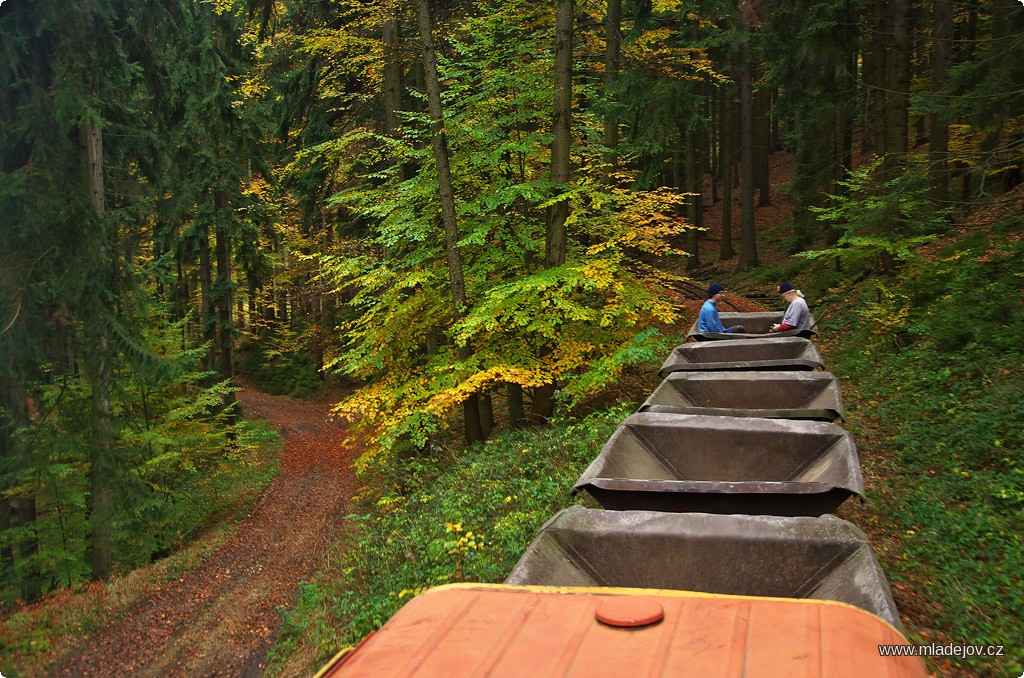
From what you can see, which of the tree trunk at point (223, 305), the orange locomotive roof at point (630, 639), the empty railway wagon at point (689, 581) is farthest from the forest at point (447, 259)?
the tree trunk at point (223, 305)

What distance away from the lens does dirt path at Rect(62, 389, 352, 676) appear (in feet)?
31.7

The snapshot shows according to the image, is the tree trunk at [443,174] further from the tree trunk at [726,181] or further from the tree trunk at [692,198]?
the tree trunk at [726,181]

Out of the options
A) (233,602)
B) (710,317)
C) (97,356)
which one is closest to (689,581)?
(710,317)

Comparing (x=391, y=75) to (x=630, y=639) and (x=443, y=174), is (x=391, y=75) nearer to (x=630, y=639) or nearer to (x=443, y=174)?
(x=443, y=174)

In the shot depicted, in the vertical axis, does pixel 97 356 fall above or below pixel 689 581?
above

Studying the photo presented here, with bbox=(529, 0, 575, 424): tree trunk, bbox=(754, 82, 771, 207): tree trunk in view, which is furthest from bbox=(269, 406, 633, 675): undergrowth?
bbox=(754, 82, 771, 207): tree trunk

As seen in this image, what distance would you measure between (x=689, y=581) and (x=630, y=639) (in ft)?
4.89

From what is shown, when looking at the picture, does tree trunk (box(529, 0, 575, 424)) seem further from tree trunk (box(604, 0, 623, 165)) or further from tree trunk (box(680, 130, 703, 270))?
tree trunk (box(680, 130, 703, 270))

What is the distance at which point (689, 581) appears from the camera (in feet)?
11.6

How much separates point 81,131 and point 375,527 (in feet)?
32.5

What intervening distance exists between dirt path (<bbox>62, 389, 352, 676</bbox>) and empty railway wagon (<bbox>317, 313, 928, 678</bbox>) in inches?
267

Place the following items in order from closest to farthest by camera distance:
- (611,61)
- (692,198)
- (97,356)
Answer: (97,356)
(611,61)
(692,198)

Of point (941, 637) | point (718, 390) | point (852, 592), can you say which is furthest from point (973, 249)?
point (852, 592)

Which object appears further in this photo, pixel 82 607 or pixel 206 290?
pixel 206 290
